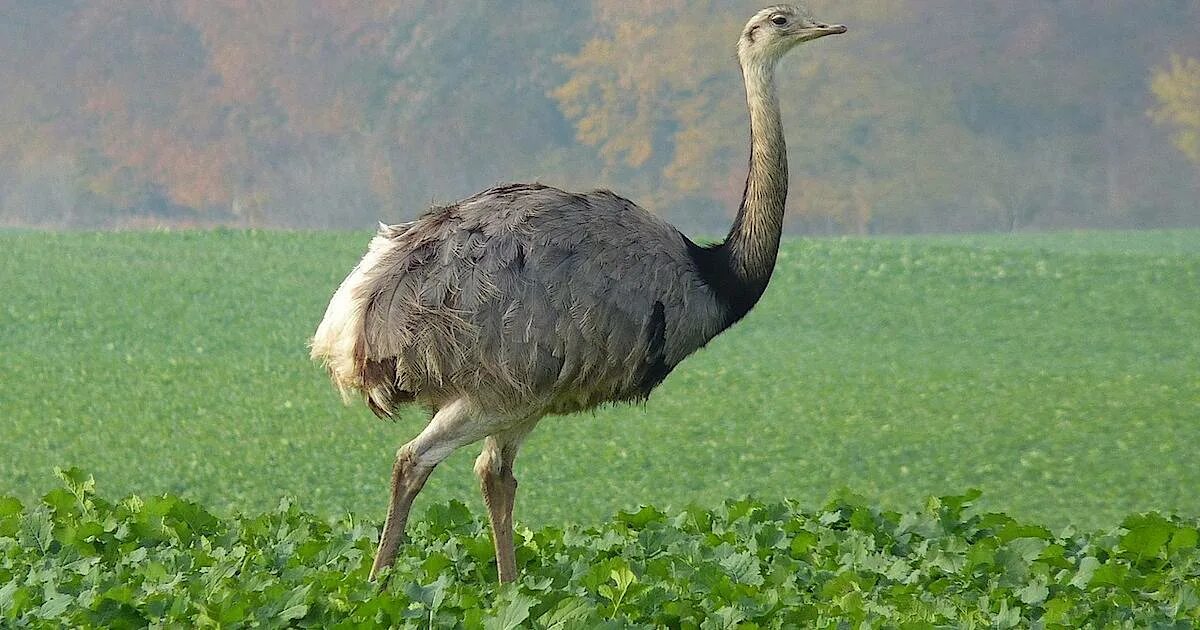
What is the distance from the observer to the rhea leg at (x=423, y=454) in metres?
5.70

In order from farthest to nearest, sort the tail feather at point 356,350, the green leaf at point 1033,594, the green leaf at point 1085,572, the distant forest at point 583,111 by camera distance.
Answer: the distant forest at point 583,111
the green leaf at point 1085,572
the green leaf at point 1033,594
the tail feather at point 356,350

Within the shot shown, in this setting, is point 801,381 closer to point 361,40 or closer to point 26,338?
point 26,338

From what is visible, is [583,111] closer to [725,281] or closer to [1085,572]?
[1085,572]

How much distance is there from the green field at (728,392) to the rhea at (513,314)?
13.5 feet

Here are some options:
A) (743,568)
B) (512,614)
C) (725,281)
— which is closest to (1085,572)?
(743,568)

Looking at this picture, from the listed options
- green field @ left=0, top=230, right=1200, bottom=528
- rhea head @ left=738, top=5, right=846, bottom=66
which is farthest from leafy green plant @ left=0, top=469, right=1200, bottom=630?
green field @ left=0, top=230, right=1200, bottom=528

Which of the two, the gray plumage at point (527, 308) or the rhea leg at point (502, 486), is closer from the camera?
the gray plumage at point (527, 308)

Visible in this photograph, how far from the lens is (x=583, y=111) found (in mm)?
31578

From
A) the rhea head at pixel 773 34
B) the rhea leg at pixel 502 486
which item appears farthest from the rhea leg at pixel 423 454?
the rhea head at pixel 773 34

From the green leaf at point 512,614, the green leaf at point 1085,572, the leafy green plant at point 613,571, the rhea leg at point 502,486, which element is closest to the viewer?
the green leaf at point 512,614

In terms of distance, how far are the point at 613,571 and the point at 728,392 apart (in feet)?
28.1

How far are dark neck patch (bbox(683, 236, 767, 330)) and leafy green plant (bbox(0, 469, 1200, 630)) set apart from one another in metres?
0.84

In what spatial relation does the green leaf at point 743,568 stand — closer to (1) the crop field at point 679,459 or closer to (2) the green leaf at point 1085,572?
(1) the crop field at point 679,459

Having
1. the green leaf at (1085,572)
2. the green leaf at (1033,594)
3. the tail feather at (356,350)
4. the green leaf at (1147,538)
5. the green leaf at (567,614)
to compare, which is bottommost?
the green leaf at (1147,538)
